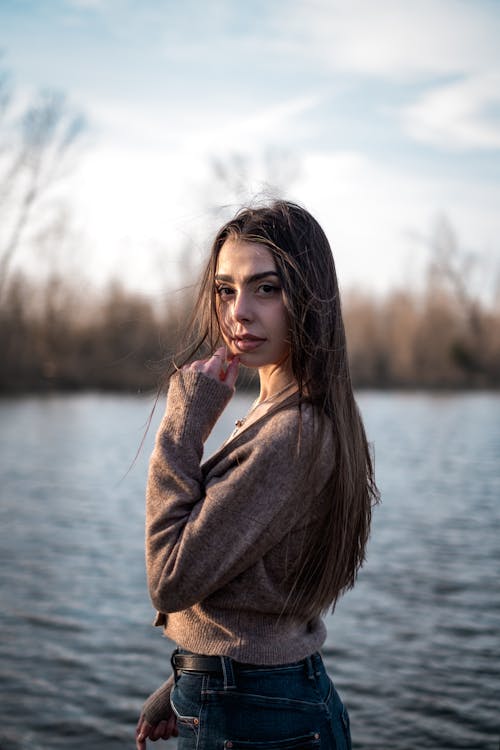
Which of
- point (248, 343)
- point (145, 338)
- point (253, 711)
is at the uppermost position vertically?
point (248, 343)

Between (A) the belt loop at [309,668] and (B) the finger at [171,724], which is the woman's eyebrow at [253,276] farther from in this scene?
(B) the finger at [171,724]

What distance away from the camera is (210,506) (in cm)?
164

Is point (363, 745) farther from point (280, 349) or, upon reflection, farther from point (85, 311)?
point (85, 311)

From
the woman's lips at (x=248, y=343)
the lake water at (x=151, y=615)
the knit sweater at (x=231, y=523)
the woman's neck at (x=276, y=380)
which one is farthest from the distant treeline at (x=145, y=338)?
the knit sweater at (x=231, y=523)

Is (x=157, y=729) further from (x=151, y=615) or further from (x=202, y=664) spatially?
(x=151, y=615)

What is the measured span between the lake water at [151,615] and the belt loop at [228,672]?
8.72ft

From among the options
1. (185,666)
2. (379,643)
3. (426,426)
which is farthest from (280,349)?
(426,426)

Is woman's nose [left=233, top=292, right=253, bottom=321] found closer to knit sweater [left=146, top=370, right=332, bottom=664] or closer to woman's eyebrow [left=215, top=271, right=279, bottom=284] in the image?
woman's eyebrow [left=215, top=271, right=279, bottom=284]

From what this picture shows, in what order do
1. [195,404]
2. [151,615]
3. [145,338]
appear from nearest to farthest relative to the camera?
1. [195,404]
2. [151,615]
3. [145,338]

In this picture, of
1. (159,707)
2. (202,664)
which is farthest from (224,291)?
(159,707)

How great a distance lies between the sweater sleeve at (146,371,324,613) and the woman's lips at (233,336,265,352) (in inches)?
6.8

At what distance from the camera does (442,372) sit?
40.9 m

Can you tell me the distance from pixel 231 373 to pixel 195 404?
121 millimetres

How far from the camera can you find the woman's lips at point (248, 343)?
1835mm
